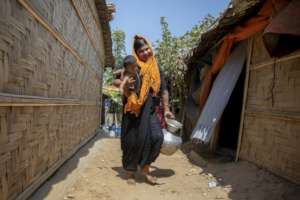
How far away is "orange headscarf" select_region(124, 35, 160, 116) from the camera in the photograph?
4.43 m

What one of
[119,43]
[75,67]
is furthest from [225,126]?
[119,43]

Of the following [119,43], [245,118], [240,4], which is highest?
[119,43]

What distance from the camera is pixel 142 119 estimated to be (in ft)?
14.9

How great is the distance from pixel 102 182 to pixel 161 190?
2.62 feet

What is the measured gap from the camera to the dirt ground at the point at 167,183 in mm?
3729

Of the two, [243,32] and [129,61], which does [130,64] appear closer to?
[129,61]

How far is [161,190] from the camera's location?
4.27 metres

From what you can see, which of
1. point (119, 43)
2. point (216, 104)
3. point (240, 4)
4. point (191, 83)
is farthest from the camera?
point (119, 43)

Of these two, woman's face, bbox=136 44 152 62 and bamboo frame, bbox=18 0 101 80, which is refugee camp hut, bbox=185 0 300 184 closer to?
woman's face, bbox=136 44 152 62

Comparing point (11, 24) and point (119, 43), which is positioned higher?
point (119, 43)

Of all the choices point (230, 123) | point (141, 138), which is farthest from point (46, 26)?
point (230, 123)

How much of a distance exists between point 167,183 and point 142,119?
1.00 metres

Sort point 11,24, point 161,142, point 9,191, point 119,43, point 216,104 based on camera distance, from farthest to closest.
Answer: point 119,43 < point 216,104 < point 161,142 < point 9,191 < point 11,24

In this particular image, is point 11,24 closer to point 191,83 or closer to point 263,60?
point 263,60
